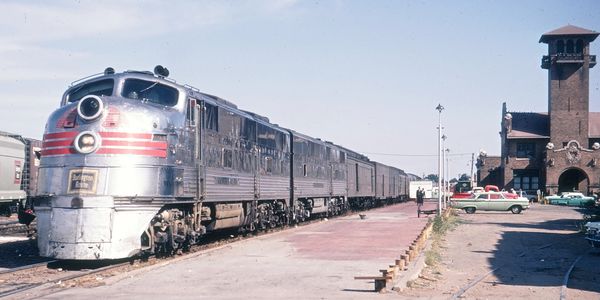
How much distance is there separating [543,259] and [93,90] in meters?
13.7

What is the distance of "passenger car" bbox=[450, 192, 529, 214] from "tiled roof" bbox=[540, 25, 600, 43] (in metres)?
35.9

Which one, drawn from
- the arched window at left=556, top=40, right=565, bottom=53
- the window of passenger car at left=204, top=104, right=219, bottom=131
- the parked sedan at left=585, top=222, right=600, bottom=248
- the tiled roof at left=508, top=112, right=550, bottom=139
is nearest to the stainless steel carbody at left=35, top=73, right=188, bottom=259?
the window of passenger car at left=204, top=104, right=219, bottom=131

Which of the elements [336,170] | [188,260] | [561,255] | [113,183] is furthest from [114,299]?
[336,170]

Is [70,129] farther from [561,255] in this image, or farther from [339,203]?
[339,203]

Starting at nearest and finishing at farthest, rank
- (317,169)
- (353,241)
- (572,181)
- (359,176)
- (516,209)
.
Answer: (353,241)
(317,169)
(359,176)
(516,209)
(572,181)

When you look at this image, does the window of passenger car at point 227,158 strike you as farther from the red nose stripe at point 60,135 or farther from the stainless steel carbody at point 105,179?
the red nose stripe at point 60,135

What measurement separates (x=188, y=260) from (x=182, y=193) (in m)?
1.58

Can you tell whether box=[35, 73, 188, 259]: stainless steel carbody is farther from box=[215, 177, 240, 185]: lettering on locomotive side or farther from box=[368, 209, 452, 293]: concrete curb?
box=[368, 209, 452, 293]: concrete curb

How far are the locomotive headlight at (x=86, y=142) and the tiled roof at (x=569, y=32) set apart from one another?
7014 cm

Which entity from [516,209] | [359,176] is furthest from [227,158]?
[516,209]

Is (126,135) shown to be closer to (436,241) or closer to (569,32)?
(436,241)

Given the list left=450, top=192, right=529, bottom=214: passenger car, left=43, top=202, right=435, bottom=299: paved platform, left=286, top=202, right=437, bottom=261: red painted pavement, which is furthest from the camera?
left=450, top=192, right=529, bottom=214: passenger car

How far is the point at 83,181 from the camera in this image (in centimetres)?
1317

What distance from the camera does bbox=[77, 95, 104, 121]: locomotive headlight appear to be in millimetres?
13430
